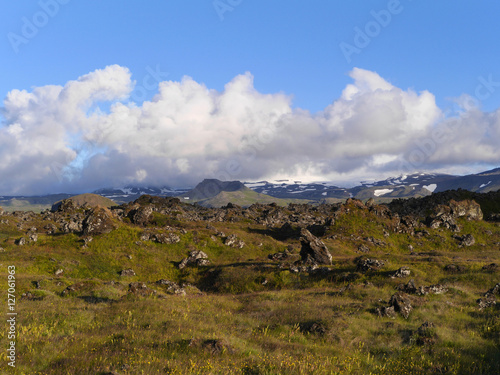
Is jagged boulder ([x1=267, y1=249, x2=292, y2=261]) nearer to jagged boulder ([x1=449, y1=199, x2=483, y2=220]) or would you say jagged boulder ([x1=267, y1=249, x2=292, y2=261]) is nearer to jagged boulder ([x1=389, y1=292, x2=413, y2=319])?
jagged boulder ([x1=389, y1=292, x2=413, y2=319])

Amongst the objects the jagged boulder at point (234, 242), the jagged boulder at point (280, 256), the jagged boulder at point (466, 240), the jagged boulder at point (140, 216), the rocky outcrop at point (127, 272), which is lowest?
the jagged boulder at point (466, 240)

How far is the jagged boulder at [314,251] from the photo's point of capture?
147ft

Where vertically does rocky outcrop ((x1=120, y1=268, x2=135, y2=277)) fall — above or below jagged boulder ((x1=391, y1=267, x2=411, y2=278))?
below

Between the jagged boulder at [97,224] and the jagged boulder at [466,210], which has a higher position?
the jagged boulder at [97,224]

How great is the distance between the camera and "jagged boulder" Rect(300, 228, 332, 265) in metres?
44.8

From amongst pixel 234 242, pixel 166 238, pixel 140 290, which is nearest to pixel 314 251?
pixel 234 242

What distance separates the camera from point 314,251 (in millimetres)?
45906

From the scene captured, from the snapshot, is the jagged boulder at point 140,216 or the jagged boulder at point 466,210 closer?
the jagged boulder at point 140,216

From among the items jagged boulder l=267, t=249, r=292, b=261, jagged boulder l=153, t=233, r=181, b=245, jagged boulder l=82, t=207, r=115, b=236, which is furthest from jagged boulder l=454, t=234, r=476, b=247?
jagged boulder l=82, t=207, r=115, b=236

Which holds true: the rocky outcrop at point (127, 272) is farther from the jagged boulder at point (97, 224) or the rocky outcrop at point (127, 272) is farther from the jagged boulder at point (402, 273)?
the jagged boulder at point (402, 273)

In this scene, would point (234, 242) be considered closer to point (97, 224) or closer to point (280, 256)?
point (280, 256)

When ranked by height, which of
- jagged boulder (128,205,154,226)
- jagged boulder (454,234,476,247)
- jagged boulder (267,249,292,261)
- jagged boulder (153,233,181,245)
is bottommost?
jagged boulder (454,234,476,247)

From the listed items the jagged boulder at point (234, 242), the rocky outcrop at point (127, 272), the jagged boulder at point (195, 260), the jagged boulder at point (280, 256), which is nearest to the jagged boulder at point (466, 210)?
the jagged boulder at point (280, 256)

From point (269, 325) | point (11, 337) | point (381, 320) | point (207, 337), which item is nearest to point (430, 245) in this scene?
point (381, 320)
